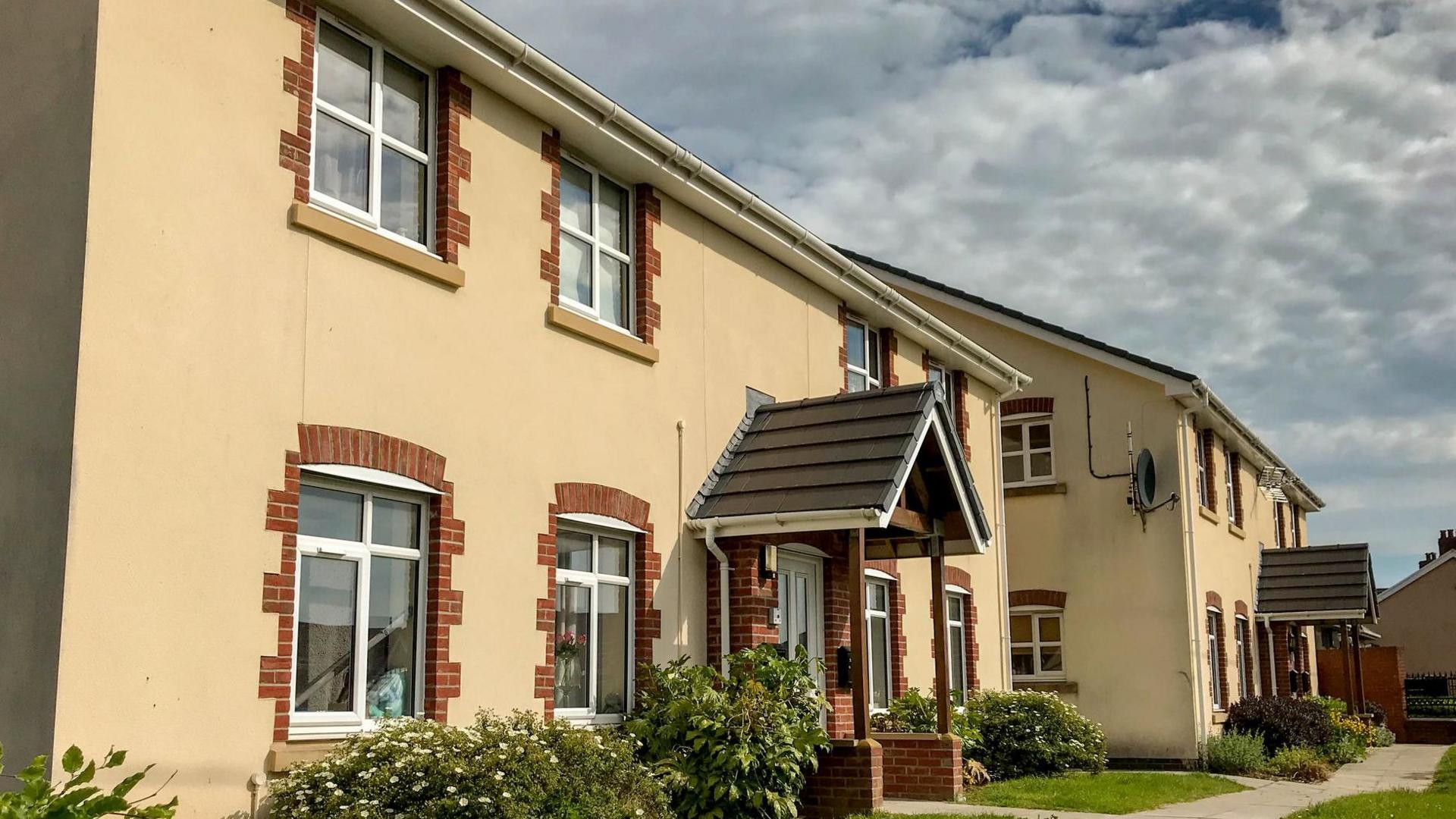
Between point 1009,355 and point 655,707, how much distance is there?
14.6 m

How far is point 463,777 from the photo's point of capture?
8.07m

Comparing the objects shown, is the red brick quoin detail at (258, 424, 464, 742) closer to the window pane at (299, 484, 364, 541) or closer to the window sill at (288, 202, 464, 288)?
the window pane at (299, 484, 364, 541)

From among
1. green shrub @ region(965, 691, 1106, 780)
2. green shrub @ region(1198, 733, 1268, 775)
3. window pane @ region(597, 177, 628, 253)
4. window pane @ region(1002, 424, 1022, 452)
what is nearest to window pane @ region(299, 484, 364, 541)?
window pane @ region(597, 177, 628, 253)

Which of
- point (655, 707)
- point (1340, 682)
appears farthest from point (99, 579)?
point (1340, 682)

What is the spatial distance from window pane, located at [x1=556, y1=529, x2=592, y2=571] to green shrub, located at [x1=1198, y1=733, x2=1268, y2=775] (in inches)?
539

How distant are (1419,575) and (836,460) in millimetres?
45586

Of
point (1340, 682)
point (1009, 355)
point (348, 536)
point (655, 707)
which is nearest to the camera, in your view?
point (348, 536)

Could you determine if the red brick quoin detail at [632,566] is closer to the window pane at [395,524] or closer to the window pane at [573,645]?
the window pane at [573,645]

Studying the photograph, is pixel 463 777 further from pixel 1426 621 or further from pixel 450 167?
pixel 1426 621

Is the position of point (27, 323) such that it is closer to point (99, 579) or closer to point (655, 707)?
point (99, 579)

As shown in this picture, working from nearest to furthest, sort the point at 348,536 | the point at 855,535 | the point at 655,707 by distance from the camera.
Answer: the point at 348,536 → the point at 655,707 → the point at 855,535

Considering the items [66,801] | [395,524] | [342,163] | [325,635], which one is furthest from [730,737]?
[66,801]

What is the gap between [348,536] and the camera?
8984 mm

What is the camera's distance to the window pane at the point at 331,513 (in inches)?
343
